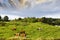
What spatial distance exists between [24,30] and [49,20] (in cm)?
2953

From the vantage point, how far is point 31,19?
84812mm

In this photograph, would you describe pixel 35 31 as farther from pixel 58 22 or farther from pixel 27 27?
pixel 58 22

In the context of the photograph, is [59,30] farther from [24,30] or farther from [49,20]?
[49,20]

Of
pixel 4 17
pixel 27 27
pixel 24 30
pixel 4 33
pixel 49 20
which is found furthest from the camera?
pixel 4 17

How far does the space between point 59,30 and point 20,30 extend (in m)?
12.2

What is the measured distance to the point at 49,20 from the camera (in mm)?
84125

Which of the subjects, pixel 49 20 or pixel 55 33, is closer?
pixel 55 33

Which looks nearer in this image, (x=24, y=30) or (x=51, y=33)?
(x=51, y=33)

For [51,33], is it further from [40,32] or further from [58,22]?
[58,22]

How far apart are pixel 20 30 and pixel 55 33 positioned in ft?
36.8

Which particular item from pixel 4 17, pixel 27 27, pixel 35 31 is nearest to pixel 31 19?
pixel 4 17

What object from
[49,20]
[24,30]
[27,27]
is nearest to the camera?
[24,30]

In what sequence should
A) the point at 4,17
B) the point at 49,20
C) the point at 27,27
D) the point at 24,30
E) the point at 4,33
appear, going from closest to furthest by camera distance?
the point at 4,33
the point at 24,30
the point at 27,27
the point at 49,20
the point at 4,17

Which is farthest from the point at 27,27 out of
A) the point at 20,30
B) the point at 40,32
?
the point at 40,32
